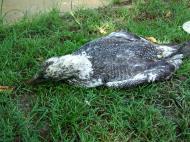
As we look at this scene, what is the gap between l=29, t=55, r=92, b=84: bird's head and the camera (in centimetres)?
402

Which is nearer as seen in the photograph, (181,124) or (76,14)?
(181,124)

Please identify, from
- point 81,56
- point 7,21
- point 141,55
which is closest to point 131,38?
point 141,55

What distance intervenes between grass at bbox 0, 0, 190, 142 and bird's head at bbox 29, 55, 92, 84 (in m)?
0.10

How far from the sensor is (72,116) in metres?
3.64

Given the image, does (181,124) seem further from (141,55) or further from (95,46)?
(95,46)

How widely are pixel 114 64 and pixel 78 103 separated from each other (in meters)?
0.61

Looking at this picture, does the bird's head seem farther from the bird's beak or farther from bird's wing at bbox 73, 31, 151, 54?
bird's wing at bbox 73, 31, 151, 54

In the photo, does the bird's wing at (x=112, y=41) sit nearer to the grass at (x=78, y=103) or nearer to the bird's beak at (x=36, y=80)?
the grass at (x=78, y=103)

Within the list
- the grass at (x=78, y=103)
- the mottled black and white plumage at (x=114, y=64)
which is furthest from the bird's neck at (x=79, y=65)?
the grass at (x=78, y=103)

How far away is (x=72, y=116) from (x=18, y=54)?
1.38 m

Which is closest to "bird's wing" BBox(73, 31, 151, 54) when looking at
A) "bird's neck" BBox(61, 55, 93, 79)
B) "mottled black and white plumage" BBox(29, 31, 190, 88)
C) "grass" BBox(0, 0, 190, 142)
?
"mottled black and white plumage" BBox(29, 31, 190, 88)

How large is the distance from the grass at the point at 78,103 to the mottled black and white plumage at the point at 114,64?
0.29 ft

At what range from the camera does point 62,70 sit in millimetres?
4027

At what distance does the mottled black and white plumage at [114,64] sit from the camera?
4039 millimetres
